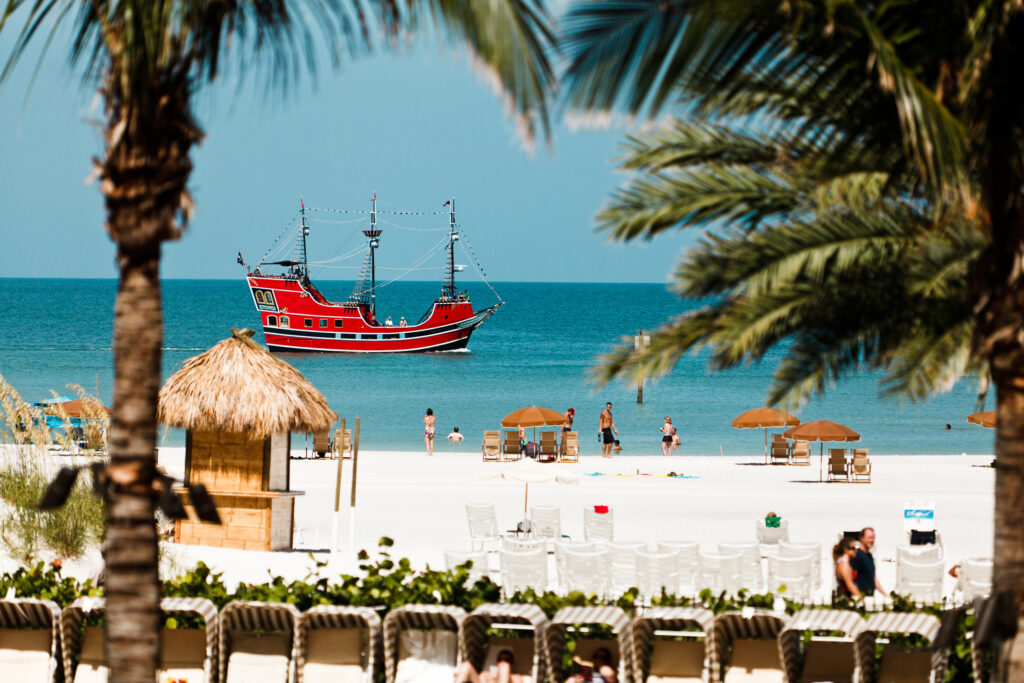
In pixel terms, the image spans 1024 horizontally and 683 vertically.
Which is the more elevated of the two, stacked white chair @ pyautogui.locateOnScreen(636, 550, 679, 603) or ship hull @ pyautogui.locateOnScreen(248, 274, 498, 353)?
ship hull @ pyautogui.locateOnScreen(248, 274, 498, 353)

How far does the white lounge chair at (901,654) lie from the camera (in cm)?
822

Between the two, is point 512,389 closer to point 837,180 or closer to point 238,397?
point 238,397

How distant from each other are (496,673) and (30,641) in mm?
3343

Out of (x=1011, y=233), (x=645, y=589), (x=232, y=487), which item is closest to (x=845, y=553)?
(x=645, y=589)

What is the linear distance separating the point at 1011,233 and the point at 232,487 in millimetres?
10803

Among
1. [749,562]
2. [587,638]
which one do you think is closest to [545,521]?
[749,562]

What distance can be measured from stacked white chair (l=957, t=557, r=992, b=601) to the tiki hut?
23.9 feet

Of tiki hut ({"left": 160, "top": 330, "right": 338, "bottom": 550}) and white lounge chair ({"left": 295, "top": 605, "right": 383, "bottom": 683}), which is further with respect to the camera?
tiki hut ({"left": 160, "top": 330, "right": 338, "bottom": 550})

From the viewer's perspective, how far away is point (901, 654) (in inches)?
334

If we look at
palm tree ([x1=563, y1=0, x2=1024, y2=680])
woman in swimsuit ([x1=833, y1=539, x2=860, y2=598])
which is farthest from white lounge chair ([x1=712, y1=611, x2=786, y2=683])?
woman in swimsuit ([x1=833, y1=539, x2=860, y2=598])

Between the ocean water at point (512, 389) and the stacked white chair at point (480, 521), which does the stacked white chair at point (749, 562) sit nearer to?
the ocean water at point (512, 389)

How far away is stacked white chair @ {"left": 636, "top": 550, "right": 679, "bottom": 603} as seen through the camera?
40.7ft

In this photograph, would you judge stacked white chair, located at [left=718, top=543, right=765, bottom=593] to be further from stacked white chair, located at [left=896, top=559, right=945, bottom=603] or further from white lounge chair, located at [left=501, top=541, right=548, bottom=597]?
white lounge chair, located at [left=501, top=541, right=548, bottom=597]

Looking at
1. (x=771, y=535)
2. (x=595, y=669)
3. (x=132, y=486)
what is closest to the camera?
(x=132, y=486)
